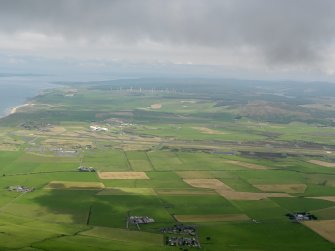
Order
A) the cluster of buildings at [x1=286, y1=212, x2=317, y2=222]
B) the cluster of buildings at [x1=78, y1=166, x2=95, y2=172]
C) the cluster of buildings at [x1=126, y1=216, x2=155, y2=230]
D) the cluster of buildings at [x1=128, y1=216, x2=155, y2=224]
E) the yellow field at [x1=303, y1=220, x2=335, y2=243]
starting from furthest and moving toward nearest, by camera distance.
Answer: the cluster of buildings at [x1=78, y1=166, x2=95, y2=172] → the cluster of buildings at [x1=286, y1=212, x2=317, y2=222] → the cluster of buildings at [x1=128, y1=216, x2=155, y2=224] → the cluster of buildings at [x1=126, y1=216, x2=155, y2=230] → the yellow field at [x1=303, y1=220, x2=335, y2=243]

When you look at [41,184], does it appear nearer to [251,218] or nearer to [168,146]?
[251,218]

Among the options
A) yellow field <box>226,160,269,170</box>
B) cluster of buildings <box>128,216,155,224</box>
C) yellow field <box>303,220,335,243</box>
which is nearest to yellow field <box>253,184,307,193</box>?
yellow field <box>226,160,269,170</box>

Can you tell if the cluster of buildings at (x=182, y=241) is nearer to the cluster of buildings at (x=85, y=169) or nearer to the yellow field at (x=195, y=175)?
the yellow field at (x=195, y=175)

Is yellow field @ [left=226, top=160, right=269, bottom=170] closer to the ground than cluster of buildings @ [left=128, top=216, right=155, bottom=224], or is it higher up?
closer to the ground

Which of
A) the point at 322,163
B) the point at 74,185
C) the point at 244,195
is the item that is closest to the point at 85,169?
the point at 74,185

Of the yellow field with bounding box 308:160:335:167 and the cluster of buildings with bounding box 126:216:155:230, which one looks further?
the yellow field with bounding box 308:160:335:167

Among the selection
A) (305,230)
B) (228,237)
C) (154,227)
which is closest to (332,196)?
(305,230)

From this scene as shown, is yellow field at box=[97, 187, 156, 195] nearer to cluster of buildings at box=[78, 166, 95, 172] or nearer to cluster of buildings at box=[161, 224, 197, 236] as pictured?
cluster of buildings at box=[78, 166, 95, 172]
